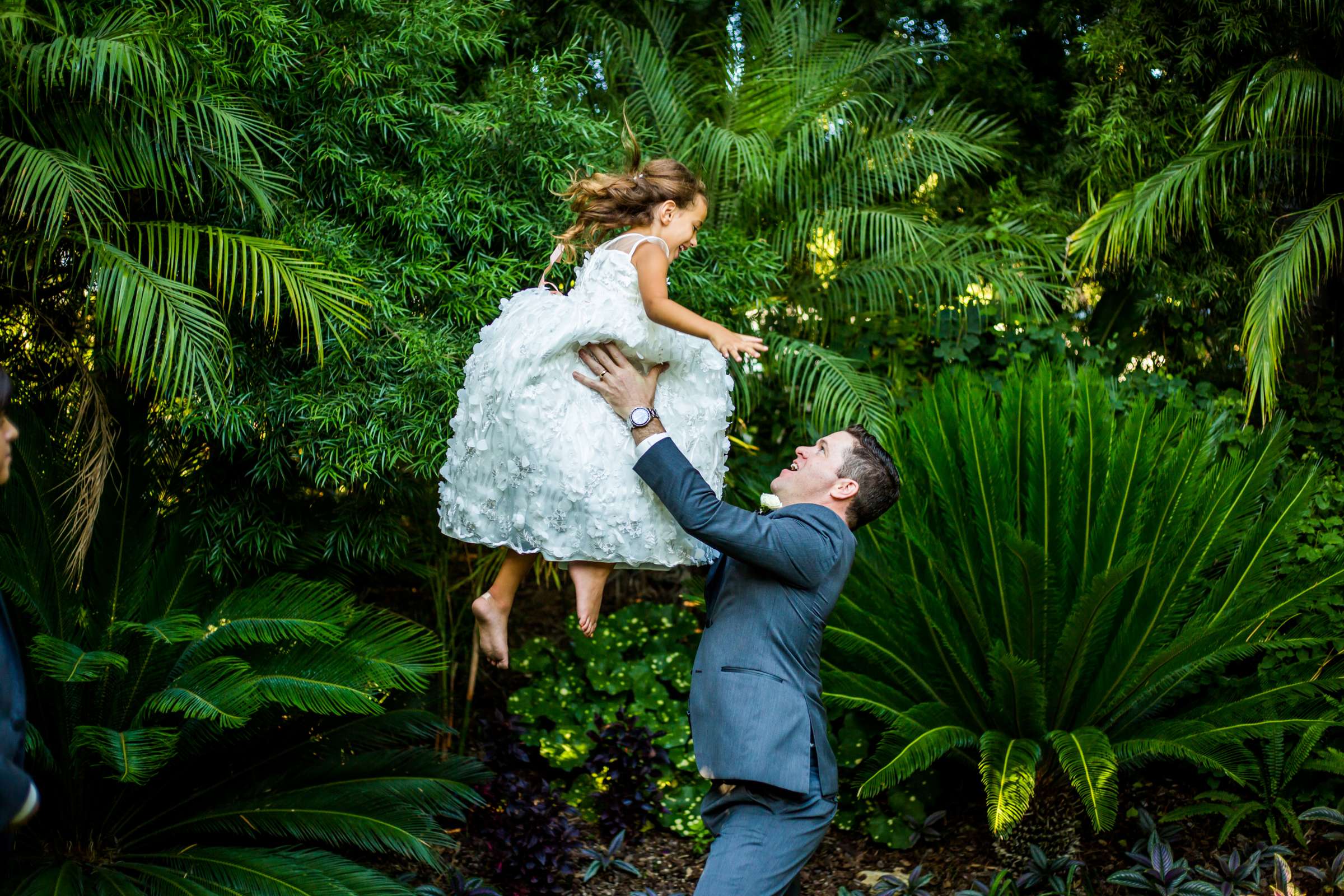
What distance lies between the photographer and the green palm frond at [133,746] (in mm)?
3594

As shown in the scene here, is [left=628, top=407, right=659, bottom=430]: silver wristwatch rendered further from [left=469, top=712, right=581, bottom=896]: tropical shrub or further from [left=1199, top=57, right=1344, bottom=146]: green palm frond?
[left=1199, top=57, right=1344, bottom=146]: green palm frond

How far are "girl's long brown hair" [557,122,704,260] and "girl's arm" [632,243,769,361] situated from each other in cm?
16

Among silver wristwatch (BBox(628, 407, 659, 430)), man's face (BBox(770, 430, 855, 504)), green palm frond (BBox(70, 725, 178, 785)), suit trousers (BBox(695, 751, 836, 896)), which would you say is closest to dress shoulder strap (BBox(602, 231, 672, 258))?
silver wristwatch (BBox(628, 407, 659, 430))

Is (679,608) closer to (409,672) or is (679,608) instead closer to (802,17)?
(409,672)

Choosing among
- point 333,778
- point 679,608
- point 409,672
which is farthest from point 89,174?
point 679,608

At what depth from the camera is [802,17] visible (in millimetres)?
6371

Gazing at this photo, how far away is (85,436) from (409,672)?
1.68 metres

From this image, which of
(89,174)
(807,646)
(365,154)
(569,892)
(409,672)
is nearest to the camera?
(807,646)

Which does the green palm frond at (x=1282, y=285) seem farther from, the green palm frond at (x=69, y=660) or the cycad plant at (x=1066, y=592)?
the green palm frond at (x=69, y=660)

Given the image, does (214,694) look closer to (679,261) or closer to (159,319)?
(159,319)

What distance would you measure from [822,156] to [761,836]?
4.31 metres

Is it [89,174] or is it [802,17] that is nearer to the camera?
[89,174]

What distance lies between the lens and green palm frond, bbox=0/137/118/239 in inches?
140

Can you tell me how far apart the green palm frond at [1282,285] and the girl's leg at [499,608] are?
3.77 m
